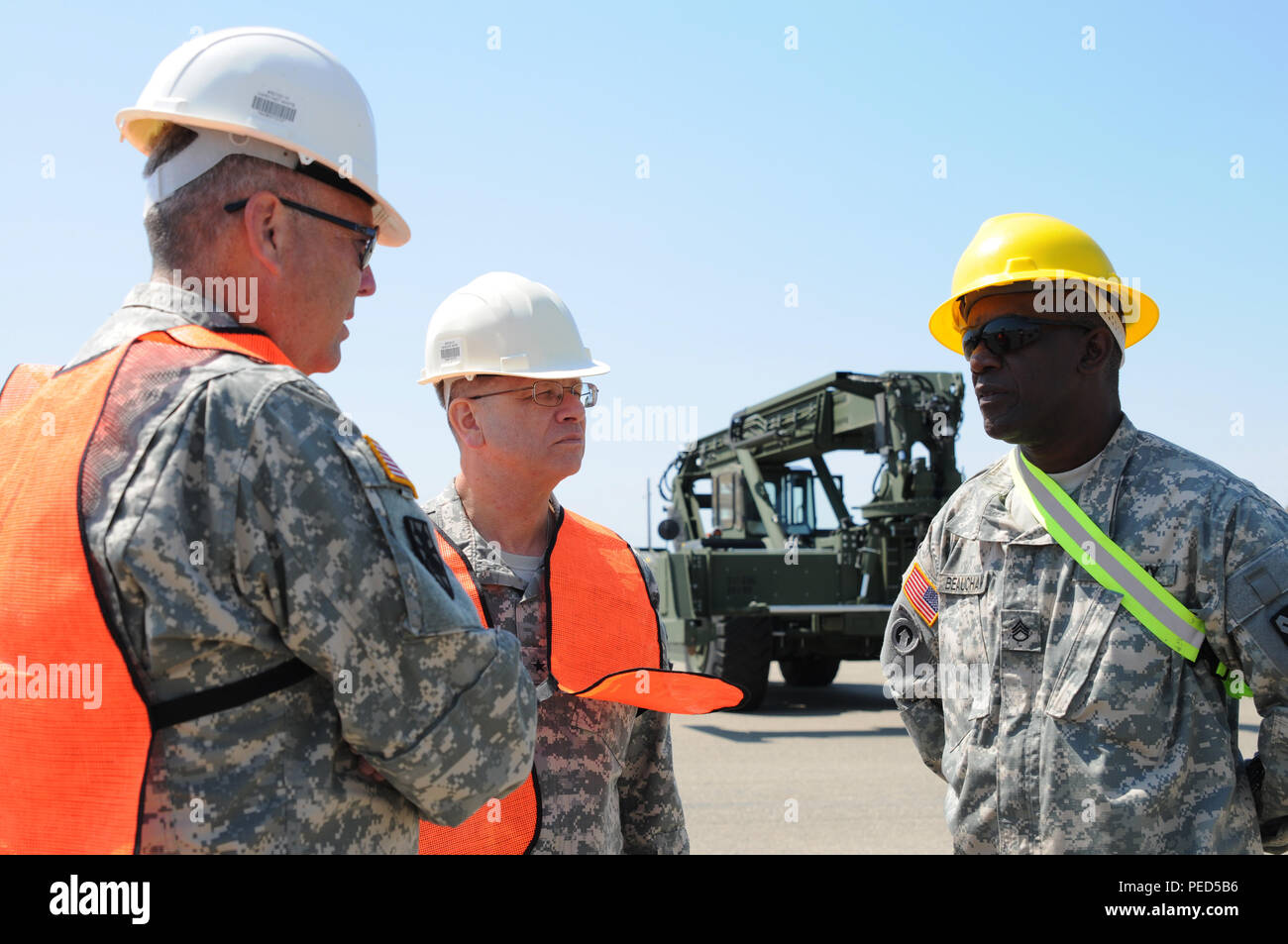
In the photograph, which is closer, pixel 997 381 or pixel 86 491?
pixel 86 491

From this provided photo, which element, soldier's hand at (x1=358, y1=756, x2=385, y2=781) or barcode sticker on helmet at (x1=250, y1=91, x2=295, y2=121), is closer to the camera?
soldier's hand at (x1=358, y1=756, x2=385, y2=781)

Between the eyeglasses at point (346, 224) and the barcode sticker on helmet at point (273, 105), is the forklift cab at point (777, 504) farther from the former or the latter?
the barcode sticker on helmet at point (273, 105)

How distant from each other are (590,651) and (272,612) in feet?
4.09

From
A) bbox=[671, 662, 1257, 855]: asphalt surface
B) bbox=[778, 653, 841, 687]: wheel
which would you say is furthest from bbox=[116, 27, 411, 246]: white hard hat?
bbox=[778, 653, 841, 687]: wheel

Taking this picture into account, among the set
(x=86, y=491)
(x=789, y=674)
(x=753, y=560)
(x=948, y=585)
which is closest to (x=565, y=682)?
(x=948, y=585)

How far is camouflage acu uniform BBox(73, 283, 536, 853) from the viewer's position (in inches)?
53.9

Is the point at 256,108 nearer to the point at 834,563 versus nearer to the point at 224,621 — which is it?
the point at 224,621

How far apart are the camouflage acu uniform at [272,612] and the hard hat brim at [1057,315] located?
6.15ft

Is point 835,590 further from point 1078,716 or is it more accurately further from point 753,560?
point 1078,716

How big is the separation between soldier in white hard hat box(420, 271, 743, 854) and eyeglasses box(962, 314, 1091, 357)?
1011 mm

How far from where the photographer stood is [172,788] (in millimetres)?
1364

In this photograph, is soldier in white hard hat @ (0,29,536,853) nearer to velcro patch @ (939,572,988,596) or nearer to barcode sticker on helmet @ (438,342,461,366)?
barcode sticker on helmet @ (438,342,461,366)
